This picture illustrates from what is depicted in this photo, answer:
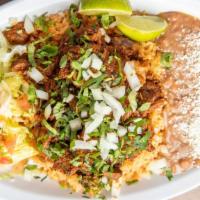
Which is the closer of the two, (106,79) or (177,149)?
(106,79)

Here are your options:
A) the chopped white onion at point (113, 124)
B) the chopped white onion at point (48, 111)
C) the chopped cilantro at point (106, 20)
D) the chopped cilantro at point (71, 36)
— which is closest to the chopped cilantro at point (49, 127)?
the chopped white onion at point (48, 111)

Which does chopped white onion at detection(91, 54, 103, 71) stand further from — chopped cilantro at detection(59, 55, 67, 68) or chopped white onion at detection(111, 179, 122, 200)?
chopped white onion at detection(111, 179, 122, 200)

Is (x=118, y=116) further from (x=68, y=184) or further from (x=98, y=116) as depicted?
(x=68, y=184)

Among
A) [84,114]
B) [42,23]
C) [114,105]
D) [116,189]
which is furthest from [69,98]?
[116,189]

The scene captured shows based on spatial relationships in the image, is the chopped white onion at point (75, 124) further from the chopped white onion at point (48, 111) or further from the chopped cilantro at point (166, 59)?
the chopped cilantro at point (166, 59)

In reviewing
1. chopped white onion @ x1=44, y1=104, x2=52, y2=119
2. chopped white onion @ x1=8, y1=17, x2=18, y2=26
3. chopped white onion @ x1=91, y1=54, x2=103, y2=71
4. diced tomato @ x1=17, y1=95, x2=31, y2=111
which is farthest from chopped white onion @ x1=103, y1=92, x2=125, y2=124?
chopped white onion @ x1=8, y1=17, x2=18, y2=26

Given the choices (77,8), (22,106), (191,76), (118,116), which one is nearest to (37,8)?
(77,8)
